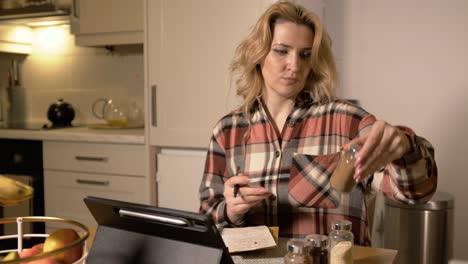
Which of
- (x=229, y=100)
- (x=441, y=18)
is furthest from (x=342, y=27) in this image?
(x=229, y=100)

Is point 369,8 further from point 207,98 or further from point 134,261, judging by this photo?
point 134,261

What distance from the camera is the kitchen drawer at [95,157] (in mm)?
2379

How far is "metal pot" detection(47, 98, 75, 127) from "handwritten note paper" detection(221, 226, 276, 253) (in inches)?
89.1

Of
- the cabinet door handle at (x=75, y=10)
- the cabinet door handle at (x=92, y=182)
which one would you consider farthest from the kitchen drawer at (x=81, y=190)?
the cabinet door handle at (x=75, y=10)

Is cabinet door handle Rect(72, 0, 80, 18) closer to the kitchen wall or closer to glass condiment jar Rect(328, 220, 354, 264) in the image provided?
the kitchen wall

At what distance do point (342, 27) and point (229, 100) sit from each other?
0.75 meters

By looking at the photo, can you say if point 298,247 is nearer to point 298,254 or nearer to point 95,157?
point 298,254

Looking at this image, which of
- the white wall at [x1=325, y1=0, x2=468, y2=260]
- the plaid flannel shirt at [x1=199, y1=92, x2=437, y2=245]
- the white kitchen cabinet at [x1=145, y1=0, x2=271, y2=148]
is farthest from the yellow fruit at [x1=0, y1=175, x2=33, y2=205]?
the white wall at [x1=325, y1=0, x2=468, y2=260]

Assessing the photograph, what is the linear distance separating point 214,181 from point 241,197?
0.28 m

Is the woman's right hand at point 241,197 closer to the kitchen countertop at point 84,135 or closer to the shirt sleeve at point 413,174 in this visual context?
the shirt sleeve at point 413,174

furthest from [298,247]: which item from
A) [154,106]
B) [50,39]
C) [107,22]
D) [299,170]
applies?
[50,39]

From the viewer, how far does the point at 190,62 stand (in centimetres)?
226

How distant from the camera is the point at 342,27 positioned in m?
2.48

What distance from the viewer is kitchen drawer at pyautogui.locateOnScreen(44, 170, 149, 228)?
2389mm
